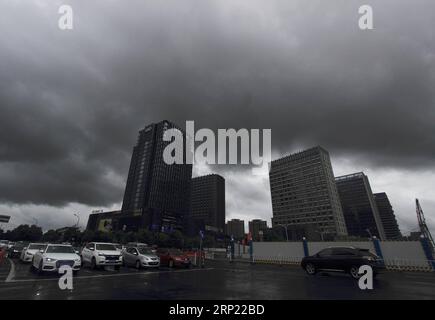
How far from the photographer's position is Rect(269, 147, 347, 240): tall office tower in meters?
135

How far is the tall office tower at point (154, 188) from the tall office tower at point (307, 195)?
67273 millimetres

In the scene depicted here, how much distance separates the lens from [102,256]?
14977 mm

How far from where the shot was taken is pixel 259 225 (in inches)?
7653

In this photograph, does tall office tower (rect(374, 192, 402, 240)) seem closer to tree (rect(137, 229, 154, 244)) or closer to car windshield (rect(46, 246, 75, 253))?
tree (rect(137, 229, 154, 244))

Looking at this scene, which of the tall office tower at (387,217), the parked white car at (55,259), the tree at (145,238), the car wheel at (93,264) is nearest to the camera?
the parked white car at (55,259)

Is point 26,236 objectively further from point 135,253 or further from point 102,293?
Result: point 102,293

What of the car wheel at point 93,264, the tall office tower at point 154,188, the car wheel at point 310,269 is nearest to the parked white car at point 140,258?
the car wheel at point 93,264

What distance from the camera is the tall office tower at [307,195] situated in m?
135

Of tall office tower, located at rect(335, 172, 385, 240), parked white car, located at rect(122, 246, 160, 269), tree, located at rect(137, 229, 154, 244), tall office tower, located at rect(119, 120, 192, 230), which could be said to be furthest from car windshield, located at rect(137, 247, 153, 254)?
tall office tower, located at rect(335, 172, 385, 240)

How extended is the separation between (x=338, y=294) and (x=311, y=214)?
15281cm

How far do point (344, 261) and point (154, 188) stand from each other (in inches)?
5439

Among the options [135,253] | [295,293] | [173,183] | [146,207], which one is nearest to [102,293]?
[295,293]

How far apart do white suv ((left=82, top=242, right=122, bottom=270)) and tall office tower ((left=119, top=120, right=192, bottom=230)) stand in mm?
115033

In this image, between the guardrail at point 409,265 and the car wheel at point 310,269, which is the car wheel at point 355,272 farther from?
the guardrail at point 409,265
